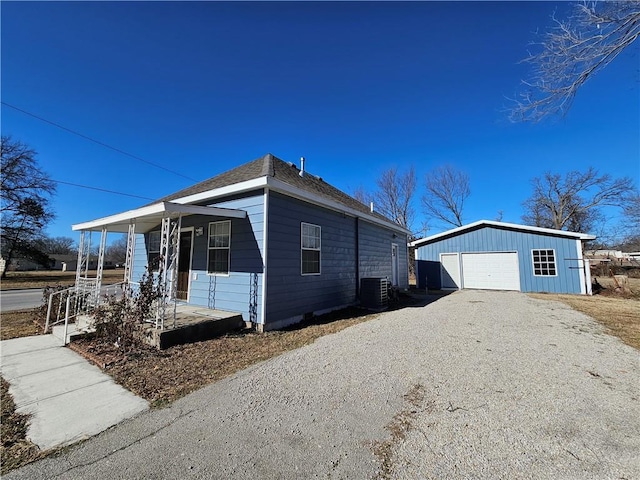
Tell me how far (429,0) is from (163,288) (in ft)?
31.7

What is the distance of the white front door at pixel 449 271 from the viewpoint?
16500mm

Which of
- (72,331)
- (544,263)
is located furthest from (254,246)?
(544,263)

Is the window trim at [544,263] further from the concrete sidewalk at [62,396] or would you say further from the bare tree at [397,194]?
the concrete sidewalk at [62,396]

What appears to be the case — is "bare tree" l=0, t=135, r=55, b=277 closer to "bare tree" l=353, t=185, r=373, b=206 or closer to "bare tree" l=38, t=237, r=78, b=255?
"bare tree" l=353, t=185, r=373, b=206

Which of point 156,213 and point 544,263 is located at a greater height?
point 156,213

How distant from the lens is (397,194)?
29.9 meters

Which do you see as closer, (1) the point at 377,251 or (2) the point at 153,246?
(2) the point at 153,246

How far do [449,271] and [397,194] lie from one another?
14.8 meters

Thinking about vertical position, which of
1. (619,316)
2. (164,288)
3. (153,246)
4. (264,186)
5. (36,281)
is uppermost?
(264,186)

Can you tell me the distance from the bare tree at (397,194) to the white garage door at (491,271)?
45.1ft

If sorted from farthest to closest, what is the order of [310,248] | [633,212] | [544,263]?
[633,212], [544,263], [310,248]

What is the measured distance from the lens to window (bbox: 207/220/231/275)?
714 cm

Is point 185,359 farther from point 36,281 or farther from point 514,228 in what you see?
point 36,281

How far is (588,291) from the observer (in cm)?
1317
